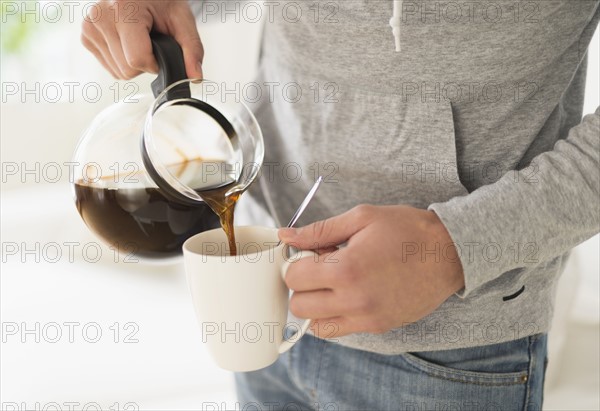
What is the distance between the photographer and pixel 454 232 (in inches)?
20.3

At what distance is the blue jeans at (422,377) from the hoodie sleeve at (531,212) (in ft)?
0.48

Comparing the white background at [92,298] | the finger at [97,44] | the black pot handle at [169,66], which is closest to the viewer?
the black pot handle at [169,66]

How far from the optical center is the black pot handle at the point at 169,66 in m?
0.62

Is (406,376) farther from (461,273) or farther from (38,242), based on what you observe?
(38,242)

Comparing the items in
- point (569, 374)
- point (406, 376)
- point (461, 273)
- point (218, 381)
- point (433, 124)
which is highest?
point (433, 124)

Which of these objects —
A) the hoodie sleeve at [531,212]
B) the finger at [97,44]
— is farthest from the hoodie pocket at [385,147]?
the finger at [97,44]

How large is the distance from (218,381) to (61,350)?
342 mm

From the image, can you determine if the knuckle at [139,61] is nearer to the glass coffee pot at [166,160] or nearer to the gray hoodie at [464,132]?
the glass coffee pot at [166,160]

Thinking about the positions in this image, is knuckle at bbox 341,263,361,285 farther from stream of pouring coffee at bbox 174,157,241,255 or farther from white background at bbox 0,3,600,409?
white background at bbox 0,3,600,409

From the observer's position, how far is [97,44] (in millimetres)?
735

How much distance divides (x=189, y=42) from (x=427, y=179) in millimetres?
276

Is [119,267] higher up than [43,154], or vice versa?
[43,154]

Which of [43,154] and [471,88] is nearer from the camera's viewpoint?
[471,88]

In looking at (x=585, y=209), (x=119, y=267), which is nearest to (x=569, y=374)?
(x=585, y=209)
